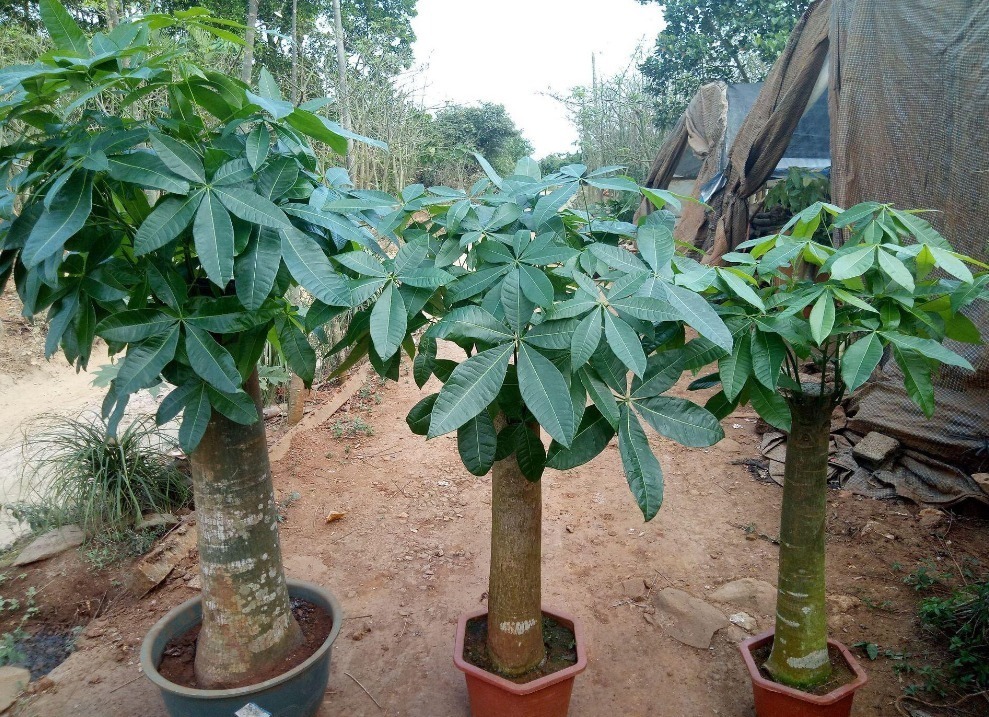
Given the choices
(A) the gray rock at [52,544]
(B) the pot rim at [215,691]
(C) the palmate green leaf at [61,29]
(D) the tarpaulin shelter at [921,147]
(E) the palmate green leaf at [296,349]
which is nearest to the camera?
(C) the palmate green leaf at [61,29]

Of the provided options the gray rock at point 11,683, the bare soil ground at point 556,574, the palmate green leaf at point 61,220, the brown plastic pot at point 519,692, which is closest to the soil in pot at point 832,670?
the bare soil ground at point 556,574

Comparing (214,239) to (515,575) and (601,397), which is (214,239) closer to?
(601,397)

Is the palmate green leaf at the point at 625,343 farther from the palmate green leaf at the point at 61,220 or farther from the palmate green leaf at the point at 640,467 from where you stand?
the palmate green leaf at the point at 61,220

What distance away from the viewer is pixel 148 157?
4.57ft

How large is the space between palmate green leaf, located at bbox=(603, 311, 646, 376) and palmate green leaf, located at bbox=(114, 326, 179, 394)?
921 mm

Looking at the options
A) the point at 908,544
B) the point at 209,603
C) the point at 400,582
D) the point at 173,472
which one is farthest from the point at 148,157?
the point at 908,544

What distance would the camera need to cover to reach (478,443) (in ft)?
5.04

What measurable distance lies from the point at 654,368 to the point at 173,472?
3.01 m

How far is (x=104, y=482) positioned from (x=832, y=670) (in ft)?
10.5

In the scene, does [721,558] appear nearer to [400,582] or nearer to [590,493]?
[590,493]

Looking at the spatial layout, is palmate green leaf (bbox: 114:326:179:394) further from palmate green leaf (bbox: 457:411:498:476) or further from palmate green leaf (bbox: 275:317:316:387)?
palmate green leaf (bbox: 457:411:498:476)

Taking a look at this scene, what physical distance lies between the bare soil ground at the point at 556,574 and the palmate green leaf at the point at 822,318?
5.15ft

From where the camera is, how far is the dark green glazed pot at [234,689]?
6.03 feet

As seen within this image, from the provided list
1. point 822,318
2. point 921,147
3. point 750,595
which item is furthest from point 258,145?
point 921,147
